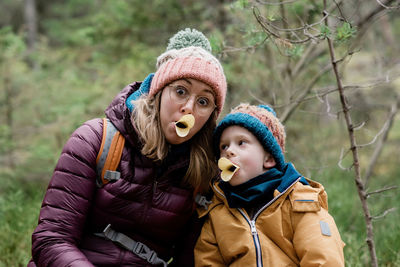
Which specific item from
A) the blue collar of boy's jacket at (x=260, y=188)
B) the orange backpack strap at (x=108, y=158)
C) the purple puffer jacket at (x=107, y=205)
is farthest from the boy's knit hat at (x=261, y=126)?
the orange backpack strap at (x=108, y=158)

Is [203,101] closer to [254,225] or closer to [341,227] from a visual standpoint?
[254,225]

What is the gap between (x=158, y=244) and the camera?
2.20m

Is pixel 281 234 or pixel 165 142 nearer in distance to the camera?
pixel 281 234

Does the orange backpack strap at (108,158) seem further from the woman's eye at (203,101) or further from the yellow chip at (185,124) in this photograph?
the woman's eye at (203,101)

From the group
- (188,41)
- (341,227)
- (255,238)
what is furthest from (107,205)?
(341,227)

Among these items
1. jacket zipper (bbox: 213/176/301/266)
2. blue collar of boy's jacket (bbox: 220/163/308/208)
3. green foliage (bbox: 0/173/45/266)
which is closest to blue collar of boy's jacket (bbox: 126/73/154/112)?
blue collar of boy's jacket (bbox: 220/163/308/208)

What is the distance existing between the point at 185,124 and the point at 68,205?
759mm

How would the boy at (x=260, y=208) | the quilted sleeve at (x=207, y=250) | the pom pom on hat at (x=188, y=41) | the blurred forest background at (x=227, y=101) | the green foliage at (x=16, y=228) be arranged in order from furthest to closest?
the blurred forest background at (x=227, y=101) → the green foliage at (x=16, y=228) → the pom pom on hat at (x=188, y=41) → the quilted sleeve at (x=207, y=250) → the boy at (x=260, y=208)

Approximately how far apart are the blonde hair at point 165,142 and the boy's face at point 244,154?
0.13m

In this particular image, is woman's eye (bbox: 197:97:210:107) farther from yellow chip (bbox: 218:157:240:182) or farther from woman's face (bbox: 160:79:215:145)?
yellow chip (bbox: 218:157:240:182)

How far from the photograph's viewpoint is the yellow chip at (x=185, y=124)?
Answer: 1.98m

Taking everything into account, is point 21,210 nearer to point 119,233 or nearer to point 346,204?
point 119,233

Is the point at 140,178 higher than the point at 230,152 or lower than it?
lower

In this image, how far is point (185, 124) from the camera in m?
2.00
